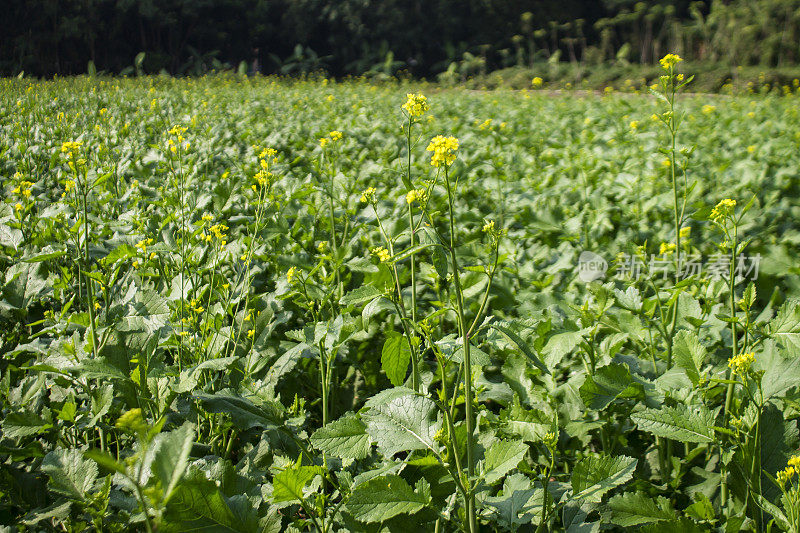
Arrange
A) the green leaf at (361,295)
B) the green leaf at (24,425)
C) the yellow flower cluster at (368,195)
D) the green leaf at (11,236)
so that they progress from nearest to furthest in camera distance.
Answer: the green leaf at (361,295) < the green leaf at (24,425) < the yellow flower cluster at (368,195) < the green leaf at (11,236)

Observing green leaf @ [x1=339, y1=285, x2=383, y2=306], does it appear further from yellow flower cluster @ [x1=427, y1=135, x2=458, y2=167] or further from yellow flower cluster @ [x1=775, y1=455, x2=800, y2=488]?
yellow flower cluster @ [x1=775, y1=455, x2=800, y2=488]

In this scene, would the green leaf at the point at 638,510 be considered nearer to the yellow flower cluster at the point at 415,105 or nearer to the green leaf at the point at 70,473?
the yellow flower cluster at the point at 415,105

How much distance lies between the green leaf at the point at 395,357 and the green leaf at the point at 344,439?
4.7 inches

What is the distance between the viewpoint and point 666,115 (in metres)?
1.75

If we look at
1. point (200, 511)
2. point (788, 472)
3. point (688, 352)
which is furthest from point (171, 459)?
point (688, 352)

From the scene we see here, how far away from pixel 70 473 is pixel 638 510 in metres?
1.11

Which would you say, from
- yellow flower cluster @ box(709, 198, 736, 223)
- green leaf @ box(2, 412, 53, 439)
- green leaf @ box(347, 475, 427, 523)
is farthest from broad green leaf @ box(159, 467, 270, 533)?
yellow flower cluster @ box(709, 198, 736, 223)

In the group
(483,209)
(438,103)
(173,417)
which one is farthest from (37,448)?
(438,103)

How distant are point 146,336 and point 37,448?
1.13 feet

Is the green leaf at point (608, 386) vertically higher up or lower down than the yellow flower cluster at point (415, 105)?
lower down

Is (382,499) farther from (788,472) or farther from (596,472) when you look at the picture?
(788,472)

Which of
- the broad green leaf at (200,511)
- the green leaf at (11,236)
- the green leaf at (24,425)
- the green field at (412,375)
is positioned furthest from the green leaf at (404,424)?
the green leaf at (11,236)

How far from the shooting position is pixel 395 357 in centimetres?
119

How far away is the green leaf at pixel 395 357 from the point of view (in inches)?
46.5
